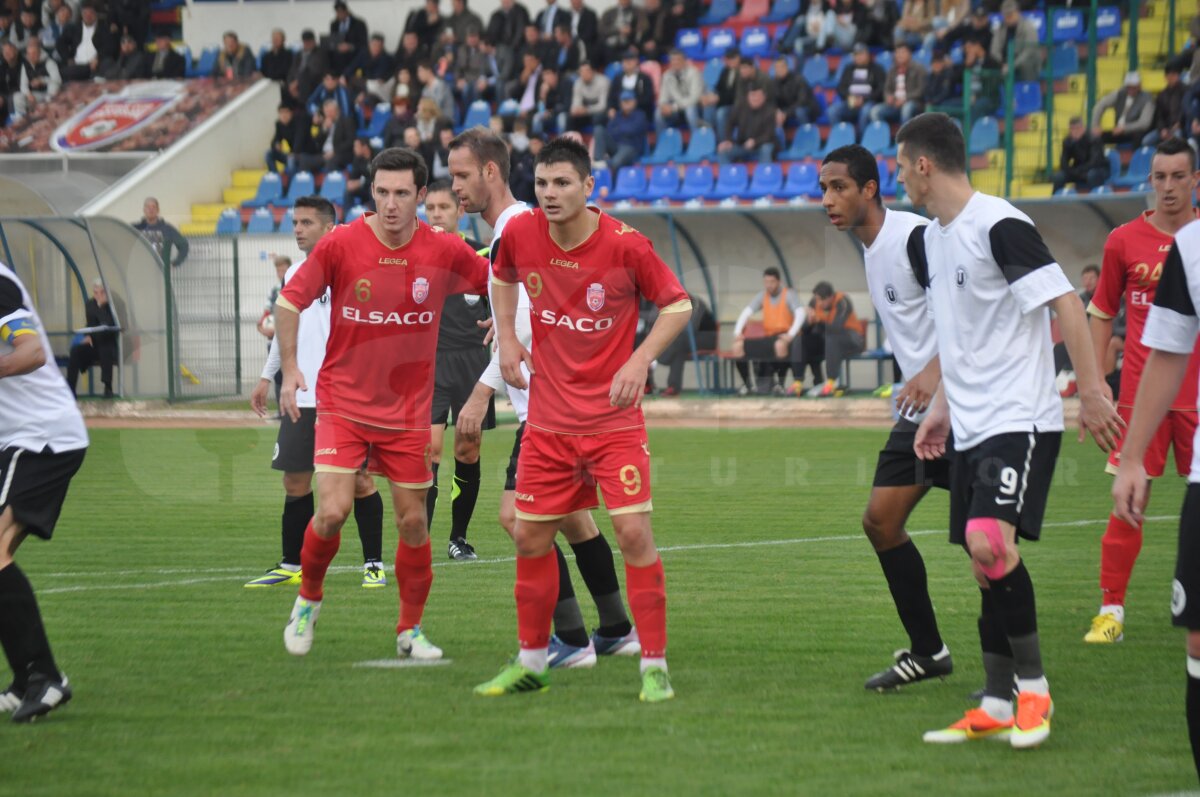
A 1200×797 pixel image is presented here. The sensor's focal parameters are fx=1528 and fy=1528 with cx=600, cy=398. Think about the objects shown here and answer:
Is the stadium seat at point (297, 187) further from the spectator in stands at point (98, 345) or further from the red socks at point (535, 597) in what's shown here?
Answer: the red socks at point (535, 597)

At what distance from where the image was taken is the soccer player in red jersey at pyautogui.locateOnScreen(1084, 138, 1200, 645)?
722 centimetres

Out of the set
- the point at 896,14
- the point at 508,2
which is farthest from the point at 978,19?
the point at 508,2

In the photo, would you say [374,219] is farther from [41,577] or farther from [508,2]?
[508,2]

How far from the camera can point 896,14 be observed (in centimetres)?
2547

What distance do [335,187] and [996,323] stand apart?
2311 cm

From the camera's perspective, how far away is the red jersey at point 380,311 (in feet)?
22.8

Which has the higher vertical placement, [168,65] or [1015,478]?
[168,65]

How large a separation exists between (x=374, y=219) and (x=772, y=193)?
17.5 m

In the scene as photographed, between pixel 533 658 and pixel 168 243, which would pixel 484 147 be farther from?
pixel 168 243

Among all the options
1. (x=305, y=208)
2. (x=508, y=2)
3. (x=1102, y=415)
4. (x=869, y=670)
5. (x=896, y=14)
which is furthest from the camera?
(x=508, y=2)

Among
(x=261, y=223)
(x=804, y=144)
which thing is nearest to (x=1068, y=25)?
(x=804, y=144)

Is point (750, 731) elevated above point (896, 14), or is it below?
below

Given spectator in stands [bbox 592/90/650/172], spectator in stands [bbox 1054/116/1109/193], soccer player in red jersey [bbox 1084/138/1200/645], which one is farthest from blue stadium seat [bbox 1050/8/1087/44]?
soccer player in red jersey [bbox 1084/138/1200/645]

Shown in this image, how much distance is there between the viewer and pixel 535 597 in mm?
6055
